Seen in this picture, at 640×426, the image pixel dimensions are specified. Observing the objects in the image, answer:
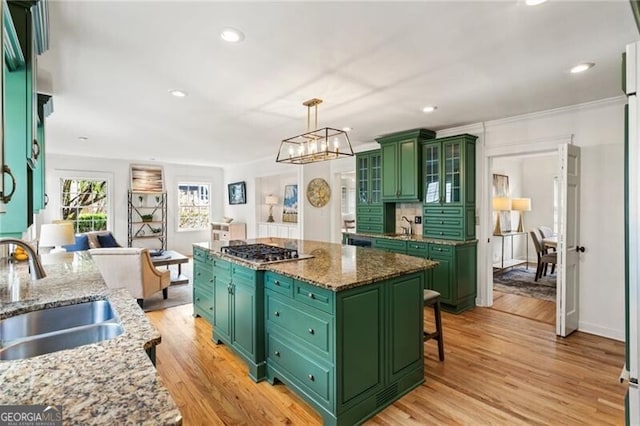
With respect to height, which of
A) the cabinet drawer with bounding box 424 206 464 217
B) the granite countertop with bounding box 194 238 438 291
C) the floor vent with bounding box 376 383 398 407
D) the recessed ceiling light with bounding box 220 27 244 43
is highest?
the recessed ceiling light with bounding box 220 27 244 43

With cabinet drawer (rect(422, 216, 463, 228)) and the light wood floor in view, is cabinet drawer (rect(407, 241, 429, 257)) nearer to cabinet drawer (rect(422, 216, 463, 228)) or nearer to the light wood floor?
cabinet drawer (rect(422, 216, 463, 228))

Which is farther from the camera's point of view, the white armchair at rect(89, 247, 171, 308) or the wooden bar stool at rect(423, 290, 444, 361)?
the white armchair at rect(89, 247, 171, 308)

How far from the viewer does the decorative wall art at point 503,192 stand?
716 cm

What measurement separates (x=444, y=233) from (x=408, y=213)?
0.93 m

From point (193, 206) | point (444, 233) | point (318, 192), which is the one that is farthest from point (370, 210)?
point (193, 206)

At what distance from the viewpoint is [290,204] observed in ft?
26.5

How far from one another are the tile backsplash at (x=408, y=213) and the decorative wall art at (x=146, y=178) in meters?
6.16

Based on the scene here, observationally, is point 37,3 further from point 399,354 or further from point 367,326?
point 399,354

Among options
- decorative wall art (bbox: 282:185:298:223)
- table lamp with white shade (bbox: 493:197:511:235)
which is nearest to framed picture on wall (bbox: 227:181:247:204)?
decorative wall art (bbox: 282:185:298:223)

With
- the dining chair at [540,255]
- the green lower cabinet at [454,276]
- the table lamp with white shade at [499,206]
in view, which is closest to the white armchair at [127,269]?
the green lower cabinet at [454,276]

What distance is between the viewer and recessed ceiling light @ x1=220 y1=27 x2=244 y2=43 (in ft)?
6.66

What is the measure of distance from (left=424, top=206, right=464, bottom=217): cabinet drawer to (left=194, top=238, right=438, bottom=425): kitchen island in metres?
1.92

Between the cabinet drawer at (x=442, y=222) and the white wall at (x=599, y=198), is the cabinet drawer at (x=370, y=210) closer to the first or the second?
the cabinet drawer at (x=442, y=222)

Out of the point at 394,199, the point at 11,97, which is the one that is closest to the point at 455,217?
the point at 394,199
